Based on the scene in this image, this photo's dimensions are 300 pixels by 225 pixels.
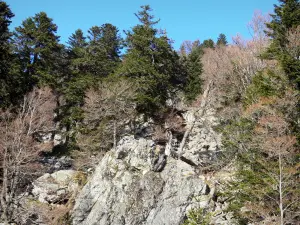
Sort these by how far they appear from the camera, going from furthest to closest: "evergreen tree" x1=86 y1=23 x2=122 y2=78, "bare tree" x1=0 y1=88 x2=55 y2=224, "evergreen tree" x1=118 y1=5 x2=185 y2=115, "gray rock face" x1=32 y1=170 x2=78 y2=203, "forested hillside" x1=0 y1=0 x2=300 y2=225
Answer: "evergreen tree" x1=86 y1=23 x2=122 y2=78
"evergreen tree" x1=118 y1=5 x2=185 y2=115
"gray rock face" x1=32 y1=170 x2=78 y2=203
"bare tree" x1=0 y1=88 x2=55 y2=224
"forested hillside" x1=0 y1=0 x2=300 y2=225

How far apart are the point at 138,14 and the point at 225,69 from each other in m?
11.2

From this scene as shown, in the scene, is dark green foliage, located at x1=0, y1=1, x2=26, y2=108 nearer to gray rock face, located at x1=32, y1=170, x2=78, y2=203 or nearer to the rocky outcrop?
gray rock face, located at x1=32, y1=170, x2=78, y2=203

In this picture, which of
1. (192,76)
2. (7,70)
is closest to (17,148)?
(7,70)

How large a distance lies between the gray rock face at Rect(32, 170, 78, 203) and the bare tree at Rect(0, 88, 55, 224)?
128 cm

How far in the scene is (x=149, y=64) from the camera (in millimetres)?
26578

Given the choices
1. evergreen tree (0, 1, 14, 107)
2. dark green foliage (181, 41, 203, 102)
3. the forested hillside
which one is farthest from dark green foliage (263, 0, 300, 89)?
evergreen tree (0, 1, 14, 107)

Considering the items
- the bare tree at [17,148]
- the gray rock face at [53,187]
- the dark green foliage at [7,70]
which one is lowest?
the gray rock face at [53,187]

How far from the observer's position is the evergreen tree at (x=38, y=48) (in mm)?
27141

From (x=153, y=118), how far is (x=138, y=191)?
369 inches

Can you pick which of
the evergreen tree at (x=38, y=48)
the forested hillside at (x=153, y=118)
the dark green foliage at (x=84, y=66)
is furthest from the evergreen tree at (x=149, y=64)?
the evergreen tree at (x=38, y=48)

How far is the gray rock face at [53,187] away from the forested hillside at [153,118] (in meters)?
0.34

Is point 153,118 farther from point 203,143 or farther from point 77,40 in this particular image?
point 77,40

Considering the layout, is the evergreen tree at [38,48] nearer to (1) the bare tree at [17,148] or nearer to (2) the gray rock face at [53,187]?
(1) the bare tree at [17,148]

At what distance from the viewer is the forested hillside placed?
1477 centimetres
